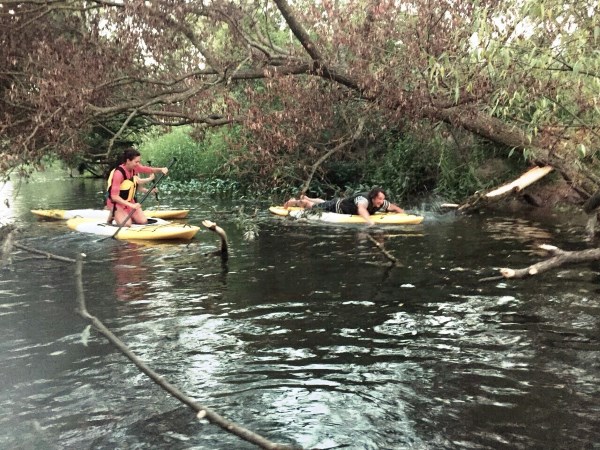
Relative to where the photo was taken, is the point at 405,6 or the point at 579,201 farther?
the point at 579,201

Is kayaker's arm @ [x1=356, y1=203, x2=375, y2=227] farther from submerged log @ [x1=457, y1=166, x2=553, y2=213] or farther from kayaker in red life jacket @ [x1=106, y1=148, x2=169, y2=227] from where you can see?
kayaker in red life jacket @ [x1=106, y1=148, x2=169, y2=227]

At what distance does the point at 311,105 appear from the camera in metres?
10.1

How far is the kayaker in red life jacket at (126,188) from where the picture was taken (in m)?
10.5

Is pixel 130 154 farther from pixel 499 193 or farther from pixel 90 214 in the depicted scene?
pixel 499 193

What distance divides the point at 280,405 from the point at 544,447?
1625 mm

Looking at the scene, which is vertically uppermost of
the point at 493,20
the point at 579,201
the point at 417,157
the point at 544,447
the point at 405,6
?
the point at 405,6

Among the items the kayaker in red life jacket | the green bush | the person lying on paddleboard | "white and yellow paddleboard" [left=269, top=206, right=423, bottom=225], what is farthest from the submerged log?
the green bush

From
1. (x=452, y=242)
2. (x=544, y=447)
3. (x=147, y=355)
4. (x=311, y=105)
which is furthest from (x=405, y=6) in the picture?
(x=544, y=447)

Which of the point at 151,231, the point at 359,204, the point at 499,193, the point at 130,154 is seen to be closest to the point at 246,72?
the point at 130,154

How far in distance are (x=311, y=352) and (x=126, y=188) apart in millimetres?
6756

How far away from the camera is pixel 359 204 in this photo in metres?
11.5

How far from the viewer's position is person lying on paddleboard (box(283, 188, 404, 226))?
11469 mm

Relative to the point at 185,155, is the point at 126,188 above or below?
below

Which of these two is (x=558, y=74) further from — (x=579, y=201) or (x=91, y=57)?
(x=91, y=57)
